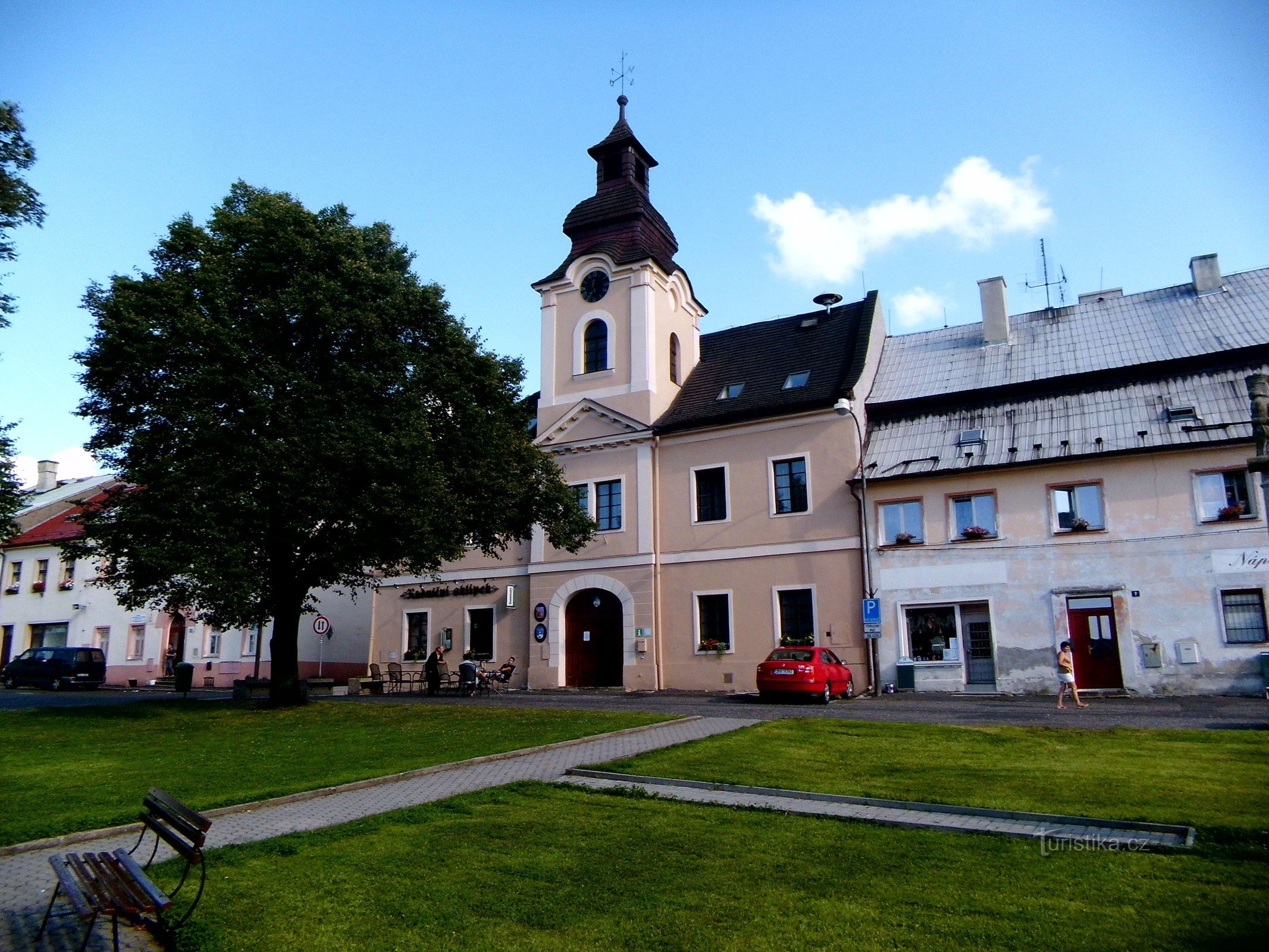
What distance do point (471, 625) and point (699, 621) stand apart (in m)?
9.15

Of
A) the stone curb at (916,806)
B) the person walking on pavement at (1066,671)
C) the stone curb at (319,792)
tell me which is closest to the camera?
the stone curb at (916,806)

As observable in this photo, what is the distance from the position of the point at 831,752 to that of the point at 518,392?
566 inches

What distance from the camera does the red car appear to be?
23078 mm

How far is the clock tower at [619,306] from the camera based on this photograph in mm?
32438

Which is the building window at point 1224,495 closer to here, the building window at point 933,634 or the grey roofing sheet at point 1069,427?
the grey roofing sheet at point 1069,427

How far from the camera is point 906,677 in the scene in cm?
2595

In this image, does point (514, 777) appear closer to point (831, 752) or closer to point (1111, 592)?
point (831, 752)

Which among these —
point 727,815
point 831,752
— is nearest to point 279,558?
point 831,752

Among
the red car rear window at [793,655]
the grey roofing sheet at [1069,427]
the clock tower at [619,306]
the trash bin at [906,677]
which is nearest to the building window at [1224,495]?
the grey roofing sheet at [1069,427]

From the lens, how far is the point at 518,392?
25234 millimetres

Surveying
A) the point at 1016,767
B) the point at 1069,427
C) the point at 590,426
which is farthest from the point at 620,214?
the point at 1016,767

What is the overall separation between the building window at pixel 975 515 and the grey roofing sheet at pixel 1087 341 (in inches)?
159

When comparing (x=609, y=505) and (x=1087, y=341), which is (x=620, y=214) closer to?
(x=609, y=505)

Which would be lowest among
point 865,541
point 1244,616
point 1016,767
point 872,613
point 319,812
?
point 319,812
